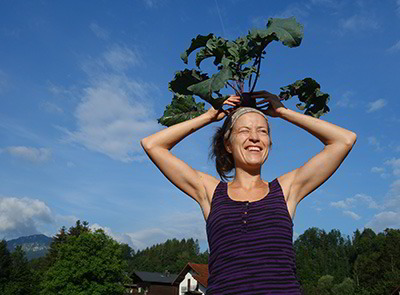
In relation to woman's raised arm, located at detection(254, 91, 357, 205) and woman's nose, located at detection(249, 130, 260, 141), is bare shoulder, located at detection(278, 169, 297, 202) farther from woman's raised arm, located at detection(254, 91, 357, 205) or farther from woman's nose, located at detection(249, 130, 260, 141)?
woman's nose, located at detection(249, 130, 260, 141)

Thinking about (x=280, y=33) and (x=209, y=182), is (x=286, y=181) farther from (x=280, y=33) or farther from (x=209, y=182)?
(x=280, y=33)

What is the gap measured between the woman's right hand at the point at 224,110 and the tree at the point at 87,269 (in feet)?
138

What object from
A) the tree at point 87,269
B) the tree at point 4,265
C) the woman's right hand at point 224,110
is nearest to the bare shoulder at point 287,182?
the woman's right hand at point 224,110

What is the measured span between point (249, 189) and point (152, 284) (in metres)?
69.1

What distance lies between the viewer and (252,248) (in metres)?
2.76

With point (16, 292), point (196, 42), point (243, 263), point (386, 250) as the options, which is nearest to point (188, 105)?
point (196, 42)

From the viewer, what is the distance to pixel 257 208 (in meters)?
2.96

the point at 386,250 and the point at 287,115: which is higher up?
the point at 386,250

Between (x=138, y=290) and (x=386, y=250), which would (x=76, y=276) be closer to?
(x=138, y=290)

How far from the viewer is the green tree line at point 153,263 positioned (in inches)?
1682

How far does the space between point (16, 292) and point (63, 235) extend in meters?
22.0

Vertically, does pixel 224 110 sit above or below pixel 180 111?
below

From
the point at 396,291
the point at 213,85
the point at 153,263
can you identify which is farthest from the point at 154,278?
the point at 213,85

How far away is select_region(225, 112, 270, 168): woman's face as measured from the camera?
131 inches
